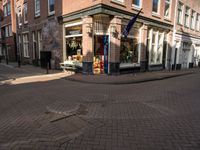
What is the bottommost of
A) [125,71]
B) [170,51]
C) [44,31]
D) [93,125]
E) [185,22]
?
[93,125]

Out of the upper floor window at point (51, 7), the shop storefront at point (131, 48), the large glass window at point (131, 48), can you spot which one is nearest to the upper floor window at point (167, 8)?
the shop storefront at point (131, 48)

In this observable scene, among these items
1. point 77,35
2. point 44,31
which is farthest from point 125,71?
point 44,31

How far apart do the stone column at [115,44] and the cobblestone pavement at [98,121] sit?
4.45 meters

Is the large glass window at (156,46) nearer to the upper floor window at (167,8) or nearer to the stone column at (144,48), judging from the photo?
the stone column at (144,48)

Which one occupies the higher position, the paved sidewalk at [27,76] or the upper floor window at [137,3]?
the upper floor window at [137,3]

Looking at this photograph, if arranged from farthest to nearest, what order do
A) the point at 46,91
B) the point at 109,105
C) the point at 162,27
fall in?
the point at 162,27 < the point at 46,91 < the point at 109,105

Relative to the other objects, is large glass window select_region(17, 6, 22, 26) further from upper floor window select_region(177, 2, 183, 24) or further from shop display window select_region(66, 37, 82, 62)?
upper floor window select_region(177, 2, 183, 24)

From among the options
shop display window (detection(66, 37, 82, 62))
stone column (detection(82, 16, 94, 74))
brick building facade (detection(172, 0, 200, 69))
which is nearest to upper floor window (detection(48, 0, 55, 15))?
shop display window (detection(66, 37, 82, 62))

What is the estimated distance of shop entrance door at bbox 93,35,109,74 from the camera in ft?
37.3

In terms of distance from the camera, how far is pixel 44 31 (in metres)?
15.7

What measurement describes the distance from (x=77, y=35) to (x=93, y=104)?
7.47 meters

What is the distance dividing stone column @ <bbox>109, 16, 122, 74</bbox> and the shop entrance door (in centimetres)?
38

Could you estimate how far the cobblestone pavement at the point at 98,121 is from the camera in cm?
340

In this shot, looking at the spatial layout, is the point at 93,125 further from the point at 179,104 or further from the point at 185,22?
the point at 185,22
